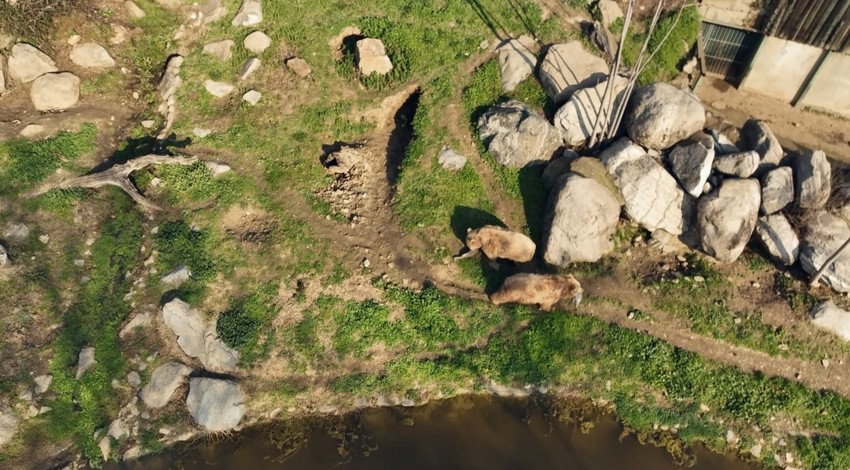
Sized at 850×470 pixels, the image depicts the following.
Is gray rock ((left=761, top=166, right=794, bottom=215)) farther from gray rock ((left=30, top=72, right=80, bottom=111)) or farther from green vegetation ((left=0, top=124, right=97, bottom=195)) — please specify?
gray rock ((left=30, top=72, right=80, bottom=111))

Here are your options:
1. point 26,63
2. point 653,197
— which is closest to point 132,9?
point 26,63

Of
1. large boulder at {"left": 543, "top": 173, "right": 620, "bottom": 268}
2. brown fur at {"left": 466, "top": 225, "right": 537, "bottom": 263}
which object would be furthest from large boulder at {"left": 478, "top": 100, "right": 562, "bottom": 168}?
brown fur at {"left": 466, "top": 225, "right": 537, "bottom": 263}

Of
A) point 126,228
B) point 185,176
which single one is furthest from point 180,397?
point 185,176

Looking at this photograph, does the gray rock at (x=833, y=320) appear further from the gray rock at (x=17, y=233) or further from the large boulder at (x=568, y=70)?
the gray rock at (x=17, y=233)

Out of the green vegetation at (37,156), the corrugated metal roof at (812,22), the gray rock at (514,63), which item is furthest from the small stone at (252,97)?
the corrugated metal roof at (812,22)

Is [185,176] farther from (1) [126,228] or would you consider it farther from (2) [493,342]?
(2) [493,342]

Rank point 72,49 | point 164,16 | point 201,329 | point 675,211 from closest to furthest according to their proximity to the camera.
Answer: point 201,329, point 675,211, point 72,49, point 164,16
